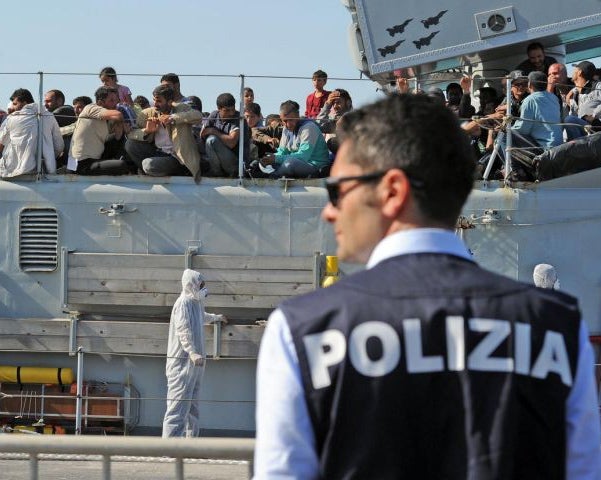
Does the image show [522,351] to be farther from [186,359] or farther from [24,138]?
[24,138]

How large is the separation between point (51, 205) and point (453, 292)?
1082 centimetres

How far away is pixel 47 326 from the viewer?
12.6 metres

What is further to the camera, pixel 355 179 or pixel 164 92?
pixel 164 92

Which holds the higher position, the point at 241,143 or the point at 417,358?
the point at 241,143

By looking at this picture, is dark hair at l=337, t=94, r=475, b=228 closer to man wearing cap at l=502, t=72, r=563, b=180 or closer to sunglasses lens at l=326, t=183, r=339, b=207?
sunglasses lens at l=326, t=183, r=339, b=207

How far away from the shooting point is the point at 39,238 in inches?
503

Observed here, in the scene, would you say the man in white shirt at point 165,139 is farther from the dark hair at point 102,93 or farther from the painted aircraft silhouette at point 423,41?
the painted aircraft silhouette at point 423,41

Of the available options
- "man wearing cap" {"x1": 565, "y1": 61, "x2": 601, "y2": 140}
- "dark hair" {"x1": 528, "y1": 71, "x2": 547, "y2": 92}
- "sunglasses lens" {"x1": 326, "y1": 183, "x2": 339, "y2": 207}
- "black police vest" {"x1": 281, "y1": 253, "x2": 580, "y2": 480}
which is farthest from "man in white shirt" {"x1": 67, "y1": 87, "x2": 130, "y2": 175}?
"black police vest" {"x1": 281, "y1": 253, "x2": 580, "y2": 480}

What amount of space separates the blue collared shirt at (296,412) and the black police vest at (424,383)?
25 mm

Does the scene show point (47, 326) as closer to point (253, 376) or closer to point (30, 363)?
point (30, 363)

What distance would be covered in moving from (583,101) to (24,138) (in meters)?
5.85

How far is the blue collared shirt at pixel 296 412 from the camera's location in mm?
2258

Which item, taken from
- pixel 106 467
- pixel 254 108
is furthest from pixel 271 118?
pixel 106 467

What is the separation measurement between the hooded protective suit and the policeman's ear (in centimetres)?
907
